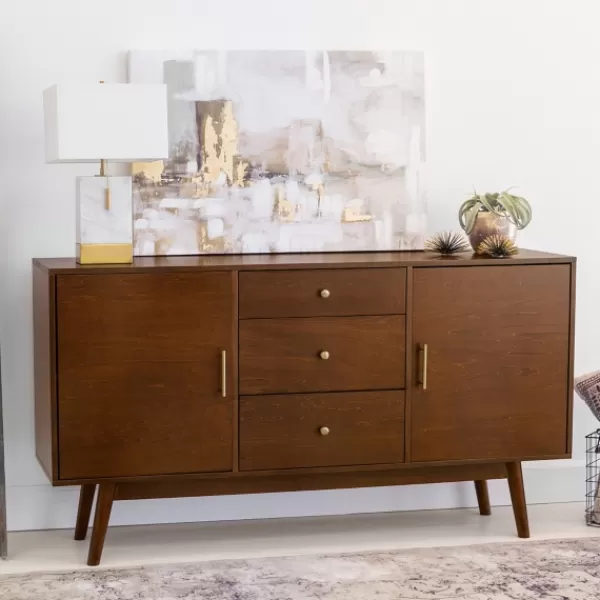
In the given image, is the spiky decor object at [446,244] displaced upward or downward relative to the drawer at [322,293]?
upward

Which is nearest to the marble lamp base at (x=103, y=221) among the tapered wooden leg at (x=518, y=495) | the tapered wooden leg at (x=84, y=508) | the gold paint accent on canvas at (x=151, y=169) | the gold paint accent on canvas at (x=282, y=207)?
the gold paint accent on canvas at (x=151, y=169)

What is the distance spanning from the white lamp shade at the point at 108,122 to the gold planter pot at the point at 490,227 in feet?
3.12

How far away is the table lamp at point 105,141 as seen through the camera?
2.69 m

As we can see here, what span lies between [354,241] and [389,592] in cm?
110

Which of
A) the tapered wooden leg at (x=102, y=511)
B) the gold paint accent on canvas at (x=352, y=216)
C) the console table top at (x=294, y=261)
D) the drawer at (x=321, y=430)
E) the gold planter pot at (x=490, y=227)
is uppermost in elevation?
the gold paint accent on canvas at (x=352, y=216)

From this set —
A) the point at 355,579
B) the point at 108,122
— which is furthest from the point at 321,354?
the point at 108,122

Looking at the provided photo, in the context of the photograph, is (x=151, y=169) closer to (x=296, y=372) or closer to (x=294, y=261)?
(x=294, y=261)

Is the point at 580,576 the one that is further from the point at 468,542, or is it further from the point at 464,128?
the point at 464,128

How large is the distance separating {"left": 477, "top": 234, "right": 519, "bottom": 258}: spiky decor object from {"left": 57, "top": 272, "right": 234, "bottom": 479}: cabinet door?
0.77 metres

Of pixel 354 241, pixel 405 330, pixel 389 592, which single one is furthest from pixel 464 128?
pixel 389 592

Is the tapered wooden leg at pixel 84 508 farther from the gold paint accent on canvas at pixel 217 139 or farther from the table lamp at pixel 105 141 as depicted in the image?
the gold paint accent on canvas at pixel 217 139

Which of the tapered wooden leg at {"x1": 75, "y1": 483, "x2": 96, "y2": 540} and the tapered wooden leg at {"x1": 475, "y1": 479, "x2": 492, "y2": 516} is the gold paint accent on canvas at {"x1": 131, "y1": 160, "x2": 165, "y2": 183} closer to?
the tapered wooden leg at {"x1": 75, "y1": 483, "x2": 96, "y2": 540}

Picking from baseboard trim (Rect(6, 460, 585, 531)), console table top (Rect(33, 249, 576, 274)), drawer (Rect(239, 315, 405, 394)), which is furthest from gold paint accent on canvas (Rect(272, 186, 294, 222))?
baseboard trim (Rect(6, 460, 585, 531))

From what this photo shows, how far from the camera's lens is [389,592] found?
2662 mm
